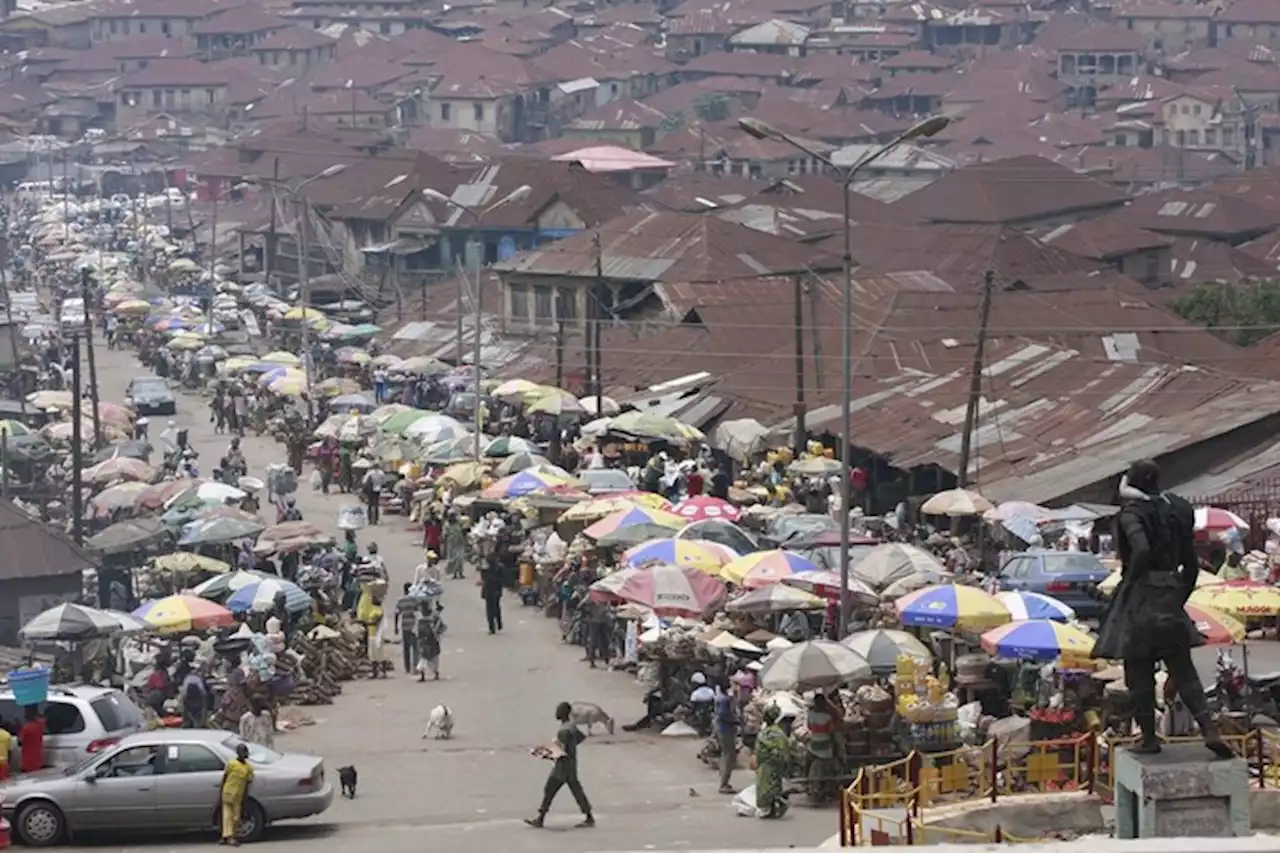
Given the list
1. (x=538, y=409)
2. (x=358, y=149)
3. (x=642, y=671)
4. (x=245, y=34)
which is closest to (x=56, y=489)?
(x=538, y=409)

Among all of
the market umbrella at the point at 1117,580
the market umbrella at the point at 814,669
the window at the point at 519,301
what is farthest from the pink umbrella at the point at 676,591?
the window at the point at 519,301

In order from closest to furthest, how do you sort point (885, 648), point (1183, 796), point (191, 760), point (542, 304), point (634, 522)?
point (1183, 796) < point (191, 760) < point (885, 648) < point (634, 522) < point (542, 304)

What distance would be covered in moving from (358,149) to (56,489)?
64.8 meters

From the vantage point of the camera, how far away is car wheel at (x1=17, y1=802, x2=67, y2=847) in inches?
768

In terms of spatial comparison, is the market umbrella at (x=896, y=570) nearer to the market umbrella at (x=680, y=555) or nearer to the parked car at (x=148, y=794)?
the market umbrella at (x=680, y=555)

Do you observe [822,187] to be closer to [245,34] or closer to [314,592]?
[314,592]

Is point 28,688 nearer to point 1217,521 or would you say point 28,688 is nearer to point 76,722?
point 76,722

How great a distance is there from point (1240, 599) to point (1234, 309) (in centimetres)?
3559

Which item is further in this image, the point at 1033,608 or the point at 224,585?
the point at 224,585

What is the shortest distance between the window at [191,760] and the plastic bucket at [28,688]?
86.2 inches

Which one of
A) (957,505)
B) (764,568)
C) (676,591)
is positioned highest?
(764,568)

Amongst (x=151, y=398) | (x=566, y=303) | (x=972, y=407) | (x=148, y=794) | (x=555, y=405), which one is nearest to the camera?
(x=148, y=794)

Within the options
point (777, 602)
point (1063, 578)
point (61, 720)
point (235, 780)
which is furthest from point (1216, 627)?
point (61, 720)

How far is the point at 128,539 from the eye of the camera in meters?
35.8
